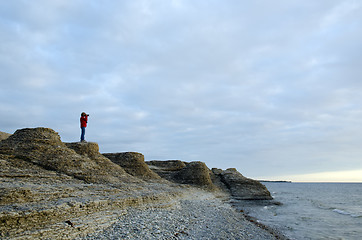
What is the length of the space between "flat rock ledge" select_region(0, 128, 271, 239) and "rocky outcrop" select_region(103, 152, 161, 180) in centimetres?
16

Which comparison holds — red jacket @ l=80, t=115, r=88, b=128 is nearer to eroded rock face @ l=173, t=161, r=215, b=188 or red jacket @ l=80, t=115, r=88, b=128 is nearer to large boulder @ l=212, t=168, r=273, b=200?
eroded rock face @ l=173, t=161, r=215, b=188

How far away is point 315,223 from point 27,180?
98.8ft

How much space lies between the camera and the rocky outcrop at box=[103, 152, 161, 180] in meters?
39.1

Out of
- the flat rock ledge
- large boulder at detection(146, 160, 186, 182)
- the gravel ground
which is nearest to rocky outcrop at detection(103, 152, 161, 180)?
the flat rock ledge

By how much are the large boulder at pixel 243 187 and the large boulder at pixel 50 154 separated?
107 ft

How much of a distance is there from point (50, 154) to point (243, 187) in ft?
142

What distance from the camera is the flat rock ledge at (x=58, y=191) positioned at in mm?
12164

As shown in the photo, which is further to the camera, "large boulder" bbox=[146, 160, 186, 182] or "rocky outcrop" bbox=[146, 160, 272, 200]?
"large boulder" bbox=[146, 160, 186, 182]

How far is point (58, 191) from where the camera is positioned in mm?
16578

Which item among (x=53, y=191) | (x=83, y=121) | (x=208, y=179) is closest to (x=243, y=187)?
(x=208, y=179)

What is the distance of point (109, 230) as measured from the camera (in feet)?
46.3

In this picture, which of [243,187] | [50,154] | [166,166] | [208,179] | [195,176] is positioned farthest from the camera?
[166,166]

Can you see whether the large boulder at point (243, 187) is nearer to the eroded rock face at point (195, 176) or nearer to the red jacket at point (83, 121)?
the eroded rock face at point (195, 176)

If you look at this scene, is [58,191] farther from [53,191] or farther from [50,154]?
[50,154]
